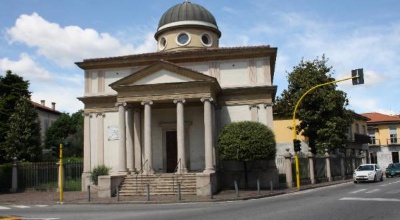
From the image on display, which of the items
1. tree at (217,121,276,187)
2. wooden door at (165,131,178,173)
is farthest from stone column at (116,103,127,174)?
tree at (217,121,276,187)

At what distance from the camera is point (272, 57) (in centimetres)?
2939

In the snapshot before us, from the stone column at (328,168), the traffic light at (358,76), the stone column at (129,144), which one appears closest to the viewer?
the traffic light at (358,76)

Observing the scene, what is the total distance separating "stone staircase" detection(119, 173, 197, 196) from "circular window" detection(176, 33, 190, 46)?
11.9m

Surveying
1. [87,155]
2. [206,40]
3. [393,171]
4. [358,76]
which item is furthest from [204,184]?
[393,171]

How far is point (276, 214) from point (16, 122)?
35716 millimetres

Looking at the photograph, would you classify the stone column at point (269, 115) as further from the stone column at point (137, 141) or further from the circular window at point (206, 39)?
the stone column at point (137, 141)

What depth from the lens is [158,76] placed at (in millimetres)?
25719

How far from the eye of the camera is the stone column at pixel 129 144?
26.3 meters

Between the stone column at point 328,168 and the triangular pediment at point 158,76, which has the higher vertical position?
the triangular pediment at point 158,76

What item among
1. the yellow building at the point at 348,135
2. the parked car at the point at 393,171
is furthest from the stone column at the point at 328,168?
the parked car at the point at 393,171

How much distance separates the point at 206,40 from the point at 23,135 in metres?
21.2

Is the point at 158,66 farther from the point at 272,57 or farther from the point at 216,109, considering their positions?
the point at 272,57

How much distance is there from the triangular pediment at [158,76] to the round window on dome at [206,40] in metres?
7.87

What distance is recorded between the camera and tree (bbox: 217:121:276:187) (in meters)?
24.4
